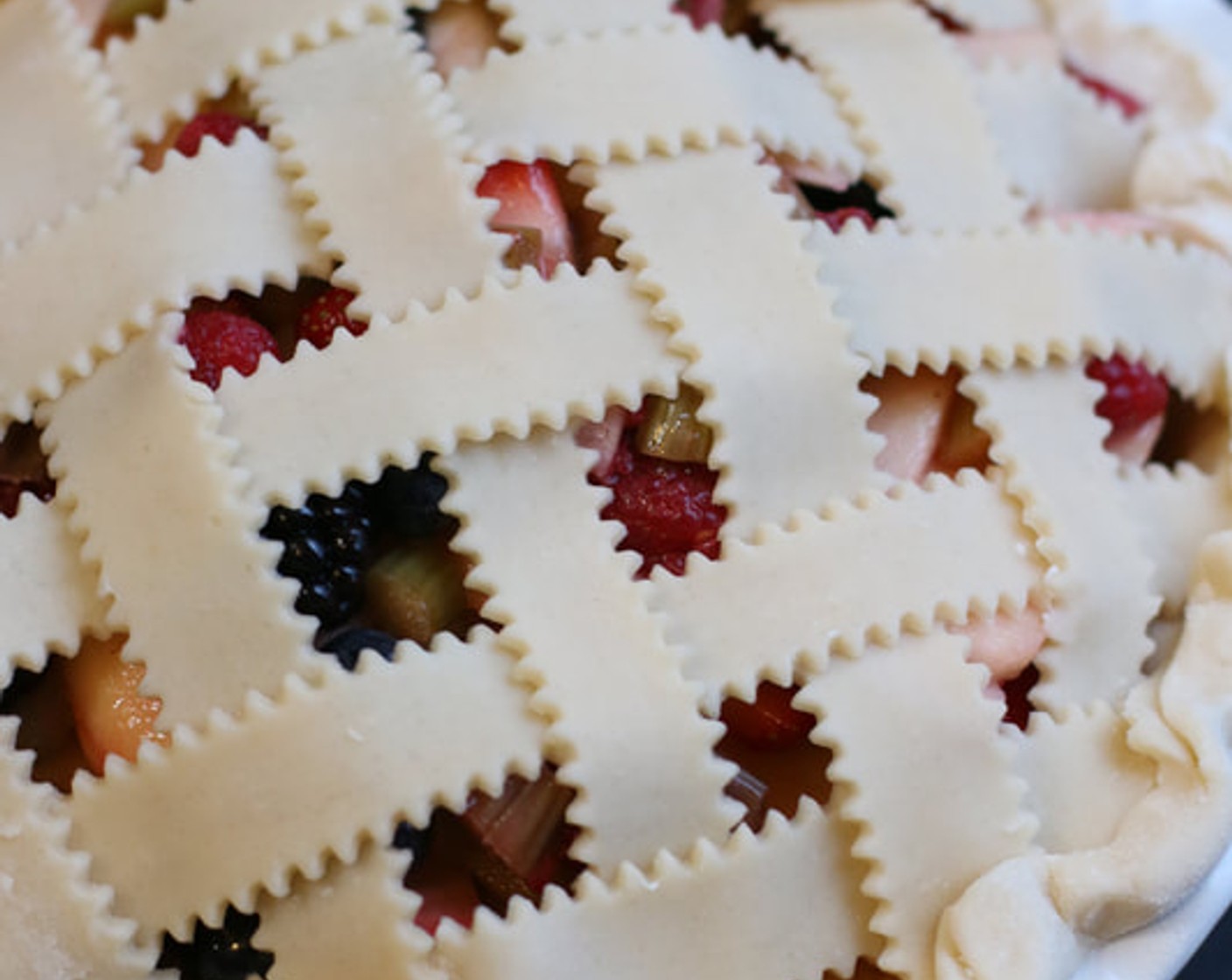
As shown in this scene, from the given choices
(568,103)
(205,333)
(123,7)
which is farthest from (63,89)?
(568,103)

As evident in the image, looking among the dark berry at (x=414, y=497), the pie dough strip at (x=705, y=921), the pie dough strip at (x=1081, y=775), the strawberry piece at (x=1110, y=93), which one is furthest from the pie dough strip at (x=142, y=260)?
the strawberry piece at (x=1110, y=93)

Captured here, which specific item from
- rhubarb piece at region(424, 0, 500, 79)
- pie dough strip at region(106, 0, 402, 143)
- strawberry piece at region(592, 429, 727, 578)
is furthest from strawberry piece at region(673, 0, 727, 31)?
strawberry piece at region(592, 429, 727, 578)

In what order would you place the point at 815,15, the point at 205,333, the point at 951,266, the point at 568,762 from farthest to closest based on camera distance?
the point at 815,15, the point at 951,266, the point at 205,333, the point at 568,762

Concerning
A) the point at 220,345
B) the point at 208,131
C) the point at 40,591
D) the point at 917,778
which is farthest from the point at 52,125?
the point at 917,778

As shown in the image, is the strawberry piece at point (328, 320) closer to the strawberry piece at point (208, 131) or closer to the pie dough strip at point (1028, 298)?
the strawberry piece at point (208, 131)

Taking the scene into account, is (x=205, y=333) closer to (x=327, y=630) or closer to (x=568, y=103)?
(x=327, y=630)

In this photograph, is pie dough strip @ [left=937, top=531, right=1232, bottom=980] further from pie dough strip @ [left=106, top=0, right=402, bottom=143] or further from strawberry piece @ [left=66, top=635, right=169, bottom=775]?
pie dough strip @ [left=106, top=0, right=402, bottom=143]
